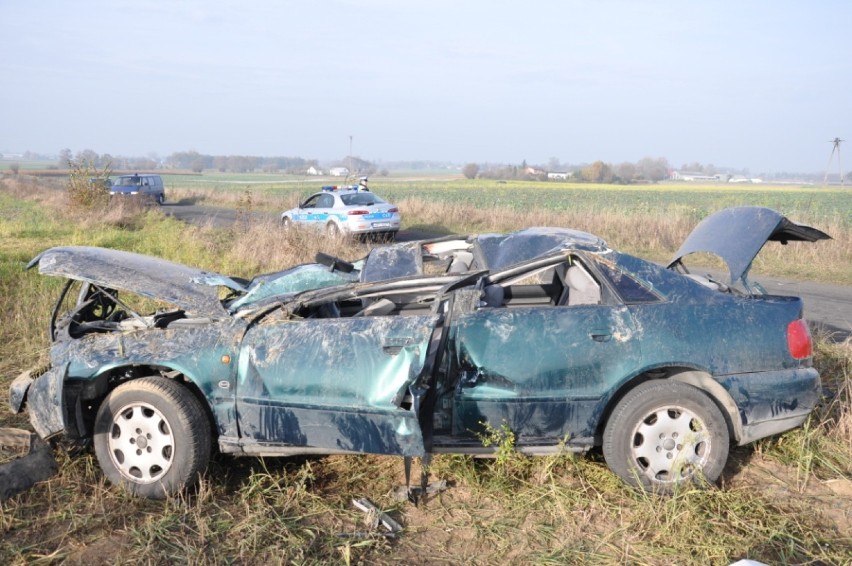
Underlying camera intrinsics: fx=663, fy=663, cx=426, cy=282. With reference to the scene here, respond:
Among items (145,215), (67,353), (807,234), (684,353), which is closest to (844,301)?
(807,234)

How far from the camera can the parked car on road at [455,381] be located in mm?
3766

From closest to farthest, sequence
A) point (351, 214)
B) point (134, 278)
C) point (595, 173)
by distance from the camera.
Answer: point (134, 278), point (351, 214), point (595, 173)

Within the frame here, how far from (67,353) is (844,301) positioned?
1032 centimetres

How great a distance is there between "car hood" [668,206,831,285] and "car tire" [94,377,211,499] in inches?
142

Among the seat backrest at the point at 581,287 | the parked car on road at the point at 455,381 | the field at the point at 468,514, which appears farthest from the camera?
the seat backrest at the point at 581,287

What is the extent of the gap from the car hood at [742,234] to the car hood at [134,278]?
341 cm

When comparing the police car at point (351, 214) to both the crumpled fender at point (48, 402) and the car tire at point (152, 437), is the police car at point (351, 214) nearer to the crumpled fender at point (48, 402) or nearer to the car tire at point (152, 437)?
the crumpled fender at point (48, 402)

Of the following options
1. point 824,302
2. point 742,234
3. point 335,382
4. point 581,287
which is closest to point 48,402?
point 335,382

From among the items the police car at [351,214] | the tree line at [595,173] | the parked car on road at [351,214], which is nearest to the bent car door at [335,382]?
the police car at [351,214]

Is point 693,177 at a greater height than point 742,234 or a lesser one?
greater

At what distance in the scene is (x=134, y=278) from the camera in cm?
425

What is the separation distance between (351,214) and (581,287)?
13.0 metres

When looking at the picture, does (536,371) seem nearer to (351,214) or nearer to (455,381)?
(455,381)

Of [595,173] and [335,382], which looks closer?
[335,382]
